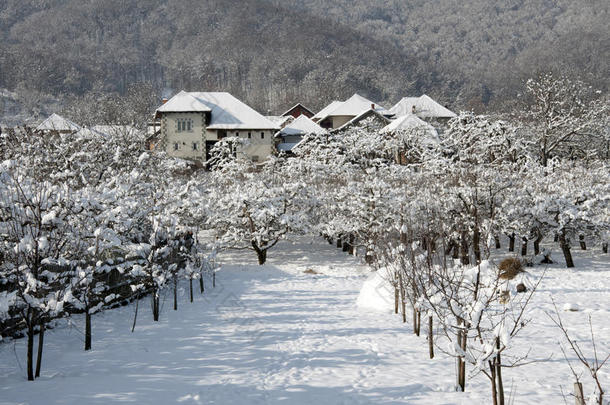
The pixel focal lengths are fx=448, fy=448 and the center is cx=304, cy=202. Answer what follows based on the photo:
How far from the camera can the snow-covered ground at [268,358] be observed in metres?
6.25

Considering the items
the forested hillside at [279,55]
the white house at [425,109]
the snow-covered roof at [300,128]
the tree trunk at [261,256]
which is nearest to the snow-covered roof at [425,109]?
the white house at [425,109]

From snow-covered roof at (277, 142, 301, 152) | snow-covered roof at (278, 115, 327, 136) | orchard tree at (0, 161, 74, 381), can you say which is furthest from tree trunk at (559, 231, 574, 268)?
snow-covered roof at (278, 115, 327, 136)

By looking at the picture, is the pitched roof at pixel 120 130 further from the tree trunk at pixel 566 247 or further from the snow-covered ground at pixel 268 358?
the tree trunk at pixel 566 247

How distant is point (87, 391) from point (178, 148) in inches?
1747

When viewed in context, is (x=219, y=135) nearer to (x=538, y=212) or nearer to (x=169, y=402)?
(x=538, y=212)

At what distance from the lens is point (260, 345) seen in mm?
8570

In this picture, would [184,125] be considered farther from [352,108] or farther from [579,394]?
[579,394]

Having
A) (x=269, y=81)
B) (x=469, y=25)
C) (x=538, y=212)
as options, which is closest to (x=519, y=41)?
(x=469, y=25)

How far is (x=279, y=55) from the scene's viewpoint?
146 metres

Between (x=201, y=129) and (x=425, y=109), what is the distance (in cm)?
2834

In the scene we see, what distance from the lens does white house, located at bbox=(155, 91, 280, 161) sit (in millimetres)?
47656

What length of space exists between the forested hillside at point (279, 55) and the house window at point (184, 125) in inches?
2002

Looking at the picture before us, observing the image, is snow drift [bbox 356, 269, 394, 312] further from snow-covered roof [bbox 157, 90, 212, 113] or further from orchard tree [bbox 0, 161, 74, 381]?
snow-covered roof [bbox 157, 90, 212, 113]

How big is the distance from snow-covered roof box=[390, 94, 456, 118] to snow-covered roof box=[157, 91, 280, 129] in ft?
64.6
